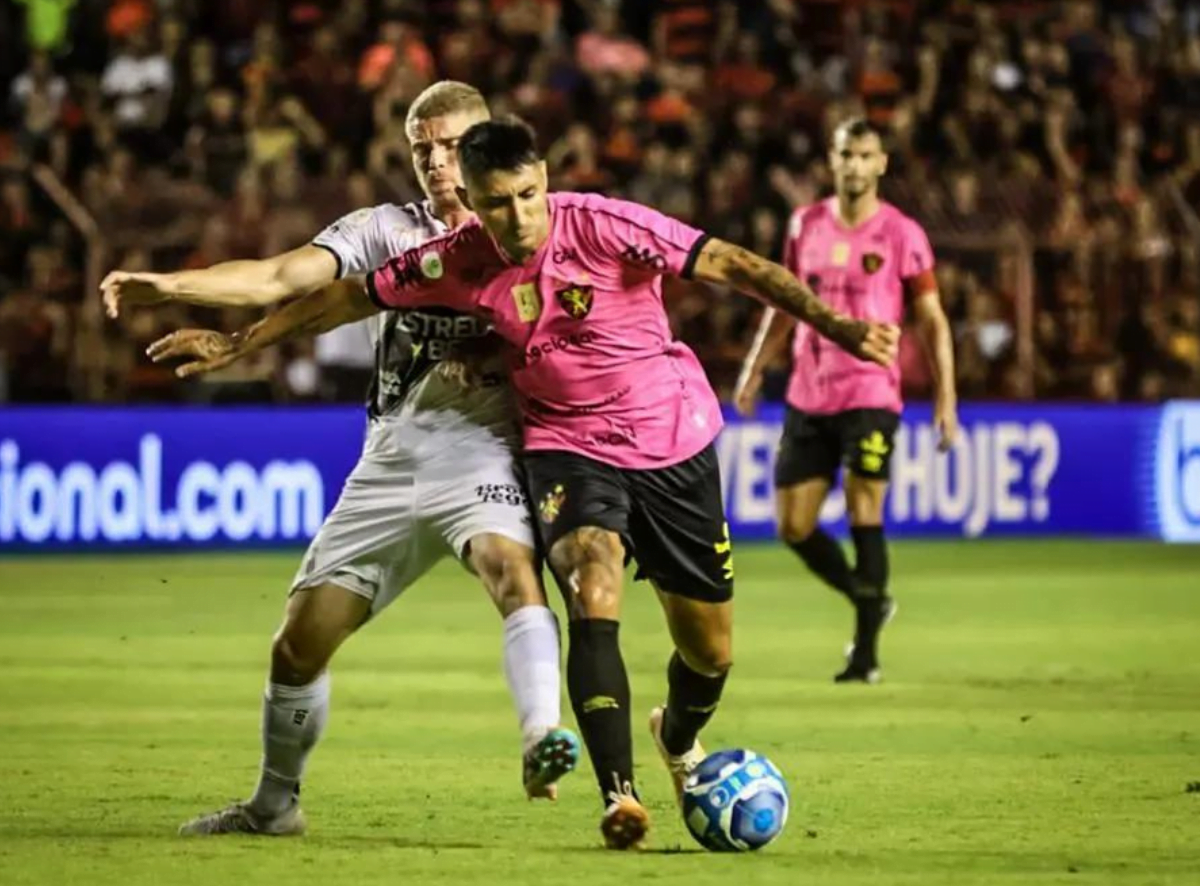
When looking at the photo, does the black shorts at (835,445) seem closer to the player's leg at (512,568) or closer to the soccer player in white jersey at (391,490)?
the soccer player in white jersey at (391,490)

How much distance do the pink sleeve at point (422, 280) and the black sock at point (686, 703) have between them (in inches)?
53.8

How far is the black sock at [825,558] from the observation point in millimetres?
13469

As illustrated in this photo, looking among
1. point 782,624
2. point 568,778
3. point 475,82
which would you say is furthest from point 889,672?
point 475,82

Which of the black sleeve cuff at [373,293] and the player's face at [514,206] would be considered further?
the black sleeve cuff at [373,293]

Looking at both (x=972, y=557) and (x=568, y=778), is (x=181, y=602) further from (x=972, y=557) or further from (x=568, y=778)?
(x=568, y=778)

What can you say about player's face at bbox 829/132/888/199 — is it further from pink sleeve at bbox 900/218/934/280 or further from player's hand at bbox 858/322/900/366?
player's hand at bbox 858/322/900/366

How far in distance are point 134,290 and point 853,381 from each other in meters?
6.01

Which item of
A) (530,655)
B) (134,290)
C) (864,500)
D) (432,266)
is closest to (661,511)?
(530,655)

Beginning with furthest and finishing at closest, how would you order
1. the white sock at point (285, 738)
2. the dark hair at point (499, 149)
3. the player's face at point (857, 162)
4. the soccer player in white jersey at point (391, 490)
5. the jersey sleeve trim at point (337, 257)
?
the player's face at point (857, 162) < the jersey sleeve trim at point (337, 257) < the white sock at point (285, 738) < the soccer player in white jersey at point (391, 490) < the dark hair at point (499, 149)

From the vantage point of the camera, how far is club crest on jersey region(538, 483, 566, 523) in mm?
7918

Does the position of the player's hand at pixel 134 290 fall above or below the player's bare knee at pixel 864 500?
above

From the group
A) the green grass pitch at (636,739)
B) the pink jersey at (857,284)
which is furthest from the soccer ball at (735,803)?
the pink jersey at (857,284)

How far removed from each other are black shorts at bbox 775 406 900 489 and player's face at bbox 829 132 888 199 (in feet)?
3.52

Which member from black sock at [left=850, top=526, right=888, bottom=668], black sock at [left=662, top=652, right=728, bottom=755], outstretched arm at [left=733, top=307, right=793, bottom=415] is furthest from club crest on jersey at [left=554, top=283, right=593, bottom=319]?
black sock at [left=850, top=526, right=888, bottom=668]
